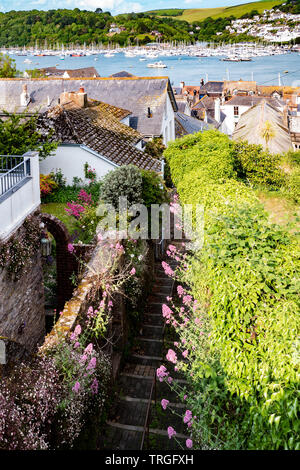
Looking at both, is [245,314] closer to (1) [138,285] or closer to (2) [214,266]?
(2) [214,266]

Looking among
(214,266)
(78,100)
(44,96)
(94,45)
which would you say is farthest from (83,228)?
(94,45)

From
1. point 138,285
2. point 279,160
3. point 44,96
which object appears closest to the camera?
point 138,285

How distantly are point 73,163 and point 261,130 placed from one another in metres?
25.5

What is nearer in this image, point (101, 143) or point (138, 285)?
point (138, 285)

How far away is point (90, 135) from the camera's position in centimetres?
1873

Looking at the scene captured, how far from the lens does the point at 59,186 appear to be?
60.8 feet

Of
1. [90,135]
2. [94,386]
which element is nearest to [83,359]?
[94,386]

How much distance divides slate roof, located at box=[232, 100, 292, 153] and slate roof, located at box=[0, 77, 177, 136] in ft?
38.5

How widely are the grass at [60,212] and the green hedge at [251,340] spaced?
8.66m

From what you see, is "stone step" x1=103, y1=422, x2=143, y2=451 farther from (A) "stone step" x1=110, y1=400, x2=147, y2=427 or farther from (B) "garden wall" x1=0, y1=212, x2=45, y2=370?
(B) "garden wall" x1=0, y1=212, x2=45, y2=370

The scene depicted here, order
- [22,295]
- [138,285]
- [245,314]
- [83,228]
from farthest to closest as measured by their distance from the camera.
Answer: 1. [83,228]
2. [138,285]
3. [22,295]
4. [245,314]

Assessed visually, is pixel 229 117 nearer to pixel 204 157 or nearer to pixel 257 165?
pixel 257 165

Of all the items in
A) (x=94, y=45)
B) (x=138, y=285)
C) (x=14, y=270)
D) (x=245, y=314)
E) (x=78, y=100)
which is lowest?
(x=138, y=285)

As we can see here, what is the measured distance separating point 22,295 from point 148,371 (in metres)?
3.22
